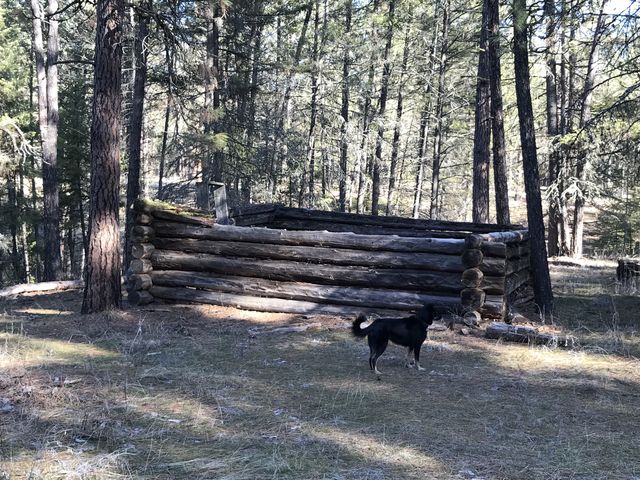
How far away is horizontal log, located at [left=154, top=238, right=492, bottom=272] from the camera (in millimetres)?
9555

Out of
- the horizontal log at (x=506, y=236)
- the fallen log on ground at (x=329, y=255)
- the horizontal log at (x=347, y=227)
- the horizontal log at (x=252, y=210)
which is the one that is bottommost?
the fallen log on ground at (x=329, y=255)

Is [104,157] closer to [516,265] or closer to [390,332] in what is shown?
[390,332]

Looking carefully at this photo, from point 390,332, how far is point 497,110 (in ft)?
26.0

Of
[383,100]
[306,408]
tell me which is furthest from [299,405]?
[383,100]

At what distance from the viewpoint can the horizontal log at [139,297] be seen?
1053cm

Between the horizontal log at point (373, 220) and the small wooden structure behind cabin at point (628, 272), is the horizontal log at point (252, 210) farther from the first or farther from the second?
the small wooden structure behind cabin at point (628, 272)

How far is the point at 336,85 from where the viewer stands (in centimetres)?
2905

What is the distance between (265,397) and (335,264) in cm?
480

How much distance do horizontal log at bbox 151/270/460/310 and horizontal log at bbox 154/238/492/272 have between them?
47cm

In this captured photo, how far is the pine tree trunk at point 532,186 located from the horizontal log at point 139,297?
772 cm

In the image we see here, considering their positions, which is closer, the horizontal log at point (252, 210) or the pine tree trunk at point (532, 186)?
the pine tree trunk at point (532, 186)

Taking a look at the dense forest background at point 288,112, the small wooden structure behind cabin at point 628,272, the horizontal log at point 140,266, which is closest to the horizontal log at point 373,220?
the dense forest background at point 288,112

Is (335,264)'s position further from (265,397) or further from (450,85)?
(450,85)

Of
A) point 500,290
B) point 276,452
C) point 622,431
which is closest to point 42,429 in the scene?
point 276,452
